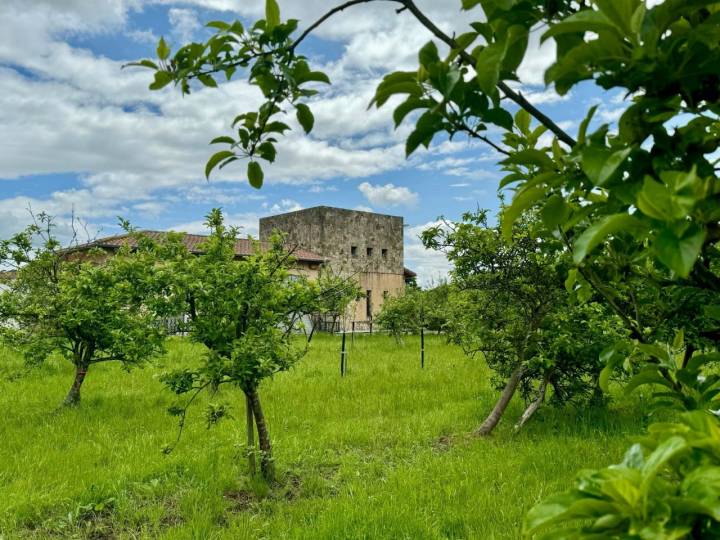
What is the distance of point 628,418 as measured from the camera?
7.49m

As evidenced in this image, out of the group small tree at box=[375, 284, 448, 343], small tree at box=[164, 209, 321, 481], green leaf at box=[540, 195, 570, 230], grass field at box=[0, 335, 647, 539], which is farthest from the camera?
small tree at box=[375, 284, 448, 343]

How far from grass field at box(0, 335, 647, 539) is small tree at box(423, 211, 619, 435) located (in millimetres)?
720

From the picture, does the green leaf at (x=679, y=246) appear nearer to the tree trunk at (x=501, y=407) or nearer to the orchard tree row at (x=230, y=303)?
the orchard tree row at (x=230, y=303)

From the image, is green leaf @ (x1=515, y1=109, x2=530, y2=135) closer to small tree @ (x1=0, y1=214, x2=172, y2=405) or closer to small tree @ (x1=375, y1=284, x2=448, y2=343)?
small tree @ (x1=0, y1=214, x2=172, y2=405)

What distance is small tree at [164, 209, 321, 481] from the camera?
16.8ft

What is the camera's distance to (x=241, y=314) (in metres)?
5.60

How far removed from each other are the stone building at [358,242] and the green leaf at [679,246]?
30428mm

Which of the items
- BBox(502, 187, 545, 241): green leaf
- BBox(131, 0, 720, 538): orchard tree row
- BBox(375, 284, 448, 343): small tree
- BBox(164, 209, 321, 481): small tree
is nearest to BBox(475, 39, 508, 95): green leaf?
BBox(131, 0, 720, 538): orchard tree row

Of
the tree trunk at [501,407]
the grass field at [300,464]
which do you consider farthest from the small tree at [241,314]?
the tree trunk at [501,407]

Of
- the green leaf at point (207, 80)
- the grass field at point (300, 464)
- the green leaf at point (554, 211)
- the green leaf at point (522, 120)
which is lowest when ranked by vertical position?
the grass field at point (300, 464)

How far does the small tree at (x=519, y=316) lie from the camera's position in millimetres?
A: 6613

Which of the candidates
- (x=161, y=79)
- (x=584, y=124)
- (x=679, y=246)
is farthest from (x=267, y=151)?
(x=679, y=246)

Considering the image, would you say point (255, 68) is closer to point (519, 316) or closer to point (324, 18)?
point (324, 18)

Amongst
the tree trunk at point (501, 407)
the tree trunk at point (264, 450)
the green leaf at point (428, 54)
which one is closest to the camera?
the green leaf at point (428, 54)
